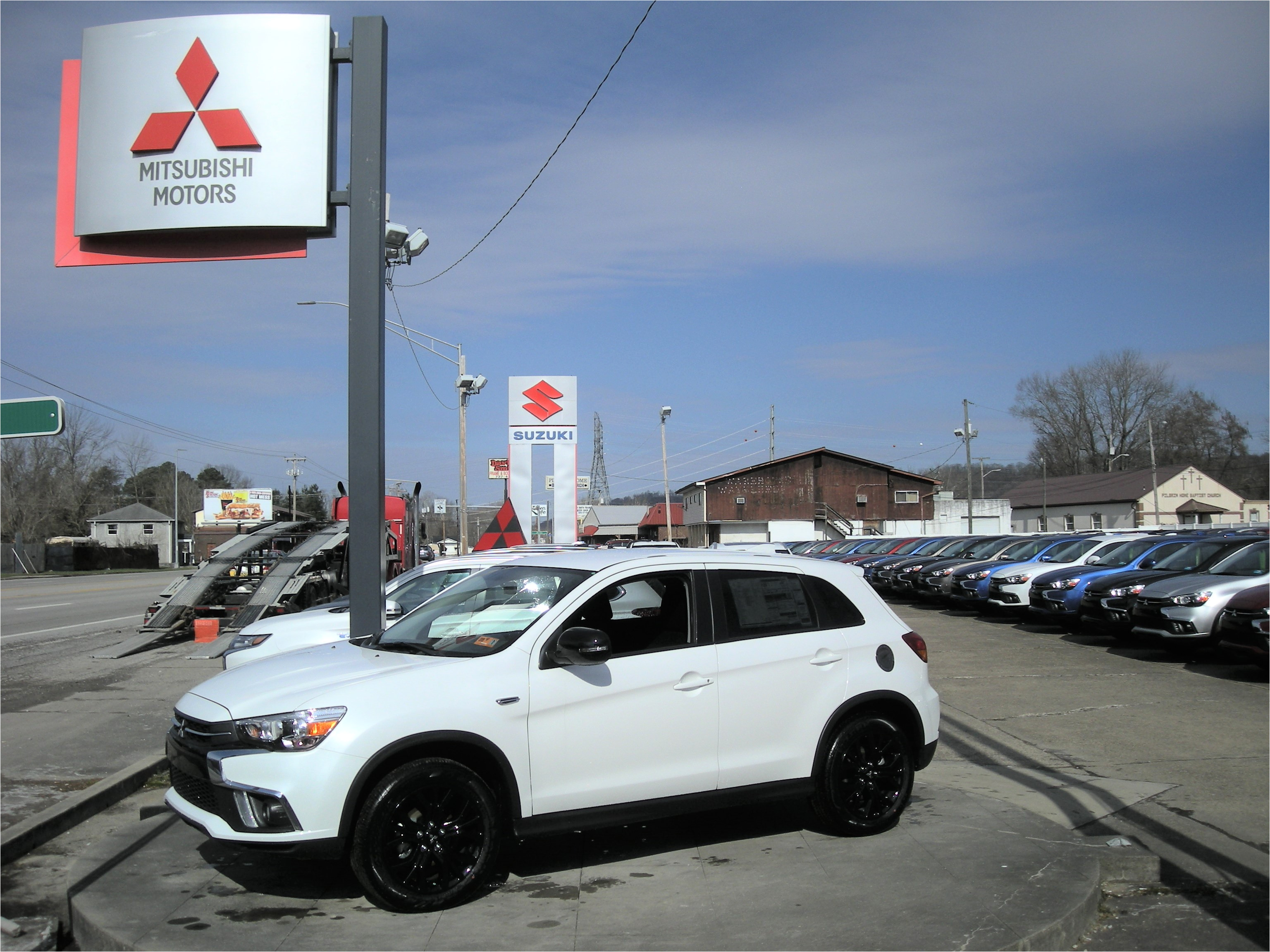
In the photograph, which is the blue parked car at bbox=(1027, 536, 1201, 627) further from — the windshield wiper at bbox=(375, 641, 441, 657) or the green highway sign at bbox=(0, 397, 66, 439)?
the green highway sign at bbox=(0, 397, 66, 439)

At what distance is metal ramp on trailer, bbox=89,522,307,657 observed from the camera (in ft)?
53.5

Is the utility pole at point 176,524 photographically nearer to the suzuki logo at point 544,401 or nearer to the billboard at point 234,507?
the billboard at point 234,507

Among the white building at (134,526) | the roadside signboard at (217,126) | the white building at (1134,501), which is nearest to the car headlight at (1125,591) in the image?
the roadside signboard at (217,126)

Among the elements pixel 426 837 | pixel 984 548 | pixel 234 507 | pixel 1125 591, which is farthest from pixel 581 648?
pixel 234 507

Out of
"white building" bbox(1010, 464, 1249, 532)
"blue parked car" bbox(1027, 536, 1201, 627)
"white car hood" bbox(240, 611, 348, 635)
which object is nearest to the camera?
"white car hood" bbox(240, 611, 348, 635)

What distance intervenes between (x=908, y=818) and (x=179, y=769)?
163 inches

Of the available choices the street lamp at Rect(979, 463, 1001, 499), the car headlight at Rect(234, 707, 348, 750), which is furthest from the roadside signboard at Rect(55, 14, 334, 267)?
the street lamp at Rect(979, 463, 1001, 499)

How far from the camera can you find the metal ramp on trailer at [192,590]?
53.5ft

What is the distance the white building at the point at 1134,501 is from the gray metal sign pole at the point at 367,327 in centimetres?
6569

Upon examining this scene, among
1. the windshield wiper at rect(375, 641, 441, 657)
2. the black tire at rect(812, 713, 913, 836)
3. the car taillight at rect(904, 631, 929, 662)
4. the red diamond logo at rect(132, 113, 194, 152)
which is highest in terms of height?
the red diamond logo at rect(132, 113, 194, 152)

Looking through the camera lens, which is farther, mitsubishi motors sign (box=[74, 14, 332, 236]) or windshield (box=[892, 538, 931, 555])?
windshield (box=[892, 538, 931, 555])

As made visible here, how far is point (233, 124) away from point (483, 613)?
4.66 m

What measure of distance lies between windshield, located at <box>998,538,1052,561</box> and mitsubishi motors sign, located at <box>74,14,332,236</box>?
57.4 feet

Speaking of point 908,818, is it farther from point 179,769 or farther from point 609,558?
point 179,769
